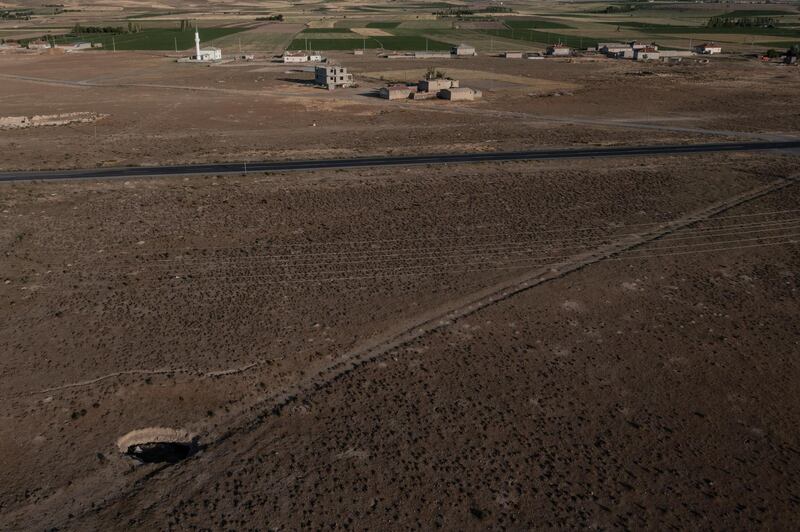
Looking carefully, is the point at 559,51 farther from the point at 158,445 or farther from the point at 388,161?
the point at 158,445

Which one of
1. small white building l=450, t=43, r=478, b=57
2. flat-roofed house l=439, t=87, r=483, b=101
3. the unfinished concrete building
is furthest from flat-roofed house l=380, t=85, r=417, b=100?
small white building l=450, t=43, r=478, b=57

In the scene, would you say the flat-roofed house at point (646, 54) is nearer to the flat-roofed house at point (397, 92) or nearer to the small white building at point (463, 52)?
the small white building at point (463, 52)

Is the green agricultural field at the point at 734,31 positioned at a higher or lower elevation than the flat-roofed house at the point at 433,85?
higher

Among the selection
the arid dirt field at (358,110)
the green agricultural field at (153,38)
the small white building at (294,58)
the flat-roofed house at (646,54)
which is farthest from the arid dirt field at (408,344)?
the green agricultural field at (153,38)

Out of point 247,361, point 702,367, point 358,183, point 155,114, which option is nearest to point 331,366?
point 247,361

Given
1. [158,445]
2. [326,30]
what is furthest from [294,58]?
[158,445]

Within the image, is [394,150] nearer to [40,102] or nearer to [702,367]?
[702,367]
